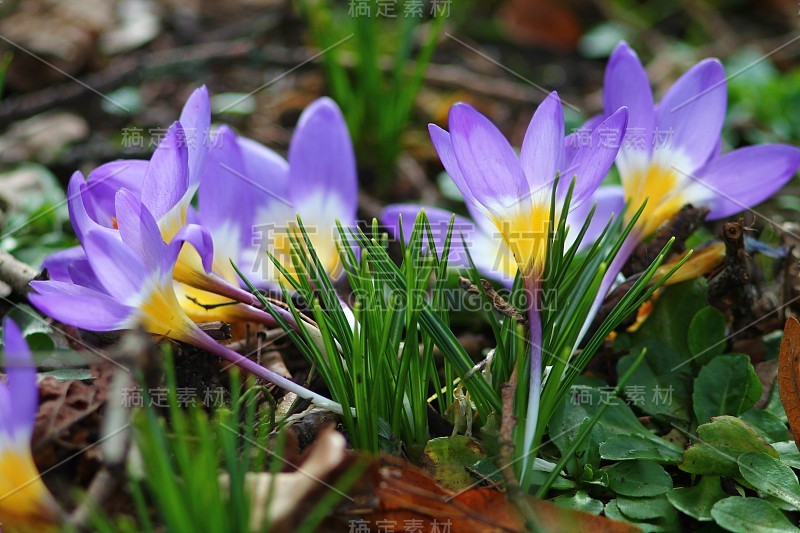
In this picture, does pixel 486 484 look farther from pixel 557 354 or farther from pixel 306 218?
pixel 306 218

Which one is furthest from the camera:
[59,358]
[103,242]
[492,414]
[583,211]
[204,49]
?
[204,49]

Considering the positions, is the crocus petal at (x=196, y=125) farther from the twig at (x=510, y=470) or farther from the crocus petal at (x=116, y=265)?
the twig at (x=510, y=470)

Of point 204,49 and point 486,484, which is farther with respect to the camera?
point 204,49

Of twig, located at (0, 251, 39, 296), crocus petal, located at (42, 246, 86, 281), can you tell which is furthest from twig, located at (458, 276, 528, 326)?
twig, located at (0, 251, 39, 296)

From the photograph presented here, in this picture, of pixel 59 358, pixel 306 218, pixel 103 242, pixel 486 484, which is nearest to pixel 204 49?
pixel 306 218

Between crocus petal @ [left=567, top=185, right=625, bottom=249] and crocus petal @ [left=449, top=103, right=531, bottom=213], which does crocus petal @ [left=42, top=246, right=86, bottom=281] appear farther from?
crocus petal @ [left=567, top=185, right=625, bottom=249]

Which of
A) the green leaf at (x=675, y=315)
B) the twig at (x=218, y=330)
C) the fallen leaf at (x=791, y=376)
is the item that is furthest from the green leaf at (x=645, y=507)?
the twig at (x=218, y=330)
